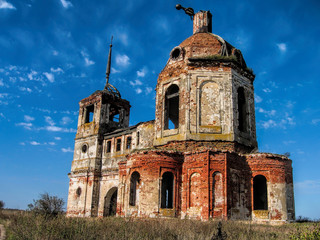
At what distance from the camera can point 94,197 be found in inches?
968

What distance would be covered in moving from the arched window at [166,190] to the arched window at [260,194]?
467 cm

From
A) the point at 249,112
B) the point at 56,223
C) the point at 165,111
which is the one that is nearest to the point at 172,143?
the point at 165,111

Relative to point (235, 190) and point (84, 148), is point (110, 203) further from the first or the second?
point (235, 190)

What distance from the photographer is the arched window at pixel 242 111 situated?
18.7m

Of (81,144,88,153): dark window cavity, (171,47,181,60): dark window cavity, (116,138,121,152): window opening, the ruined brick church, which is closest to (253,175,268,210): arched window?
the ruined brick church

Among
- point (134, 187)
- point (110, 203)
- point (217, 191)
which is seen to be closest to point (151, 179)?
point (134, 187)

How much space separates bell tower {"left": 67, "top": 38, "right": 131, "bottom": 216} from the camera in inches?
982

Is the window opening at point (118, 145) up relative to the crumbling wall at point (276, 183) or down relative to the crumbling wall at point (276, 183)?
up

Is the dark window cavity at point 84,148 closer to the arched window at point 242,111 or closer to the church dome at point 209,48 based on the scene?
the church dome at point 209,48

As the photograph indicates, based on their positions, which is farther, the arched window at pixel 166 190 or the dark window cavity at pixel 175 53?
the dark window cavity at pixel 175 53

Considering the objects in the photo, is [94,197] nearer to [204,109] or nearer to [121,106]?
[121,106]

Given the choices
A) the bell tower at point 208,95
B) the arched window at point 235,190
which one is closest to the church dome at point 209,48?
the bell tower at point 208,95

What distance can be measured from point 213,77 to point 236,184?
6.22 meters

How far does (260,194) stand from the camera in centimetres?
1739
